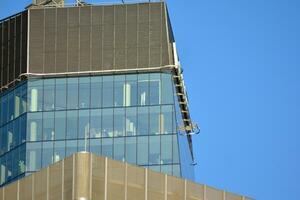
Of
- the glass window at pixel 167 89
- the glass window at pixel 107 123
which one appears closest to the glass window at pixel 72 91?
the glass window at pixel 107 123

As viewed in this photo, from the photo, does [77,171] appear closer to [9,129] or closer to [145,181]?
[145,181]

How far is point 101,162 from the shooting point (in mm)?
63625

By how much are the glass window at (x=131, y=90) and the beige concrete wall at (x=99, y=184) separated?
59676 mm

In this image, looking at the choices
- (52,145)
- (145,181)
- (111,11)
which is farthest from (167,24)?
(145,181)

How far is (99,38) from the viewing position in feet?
429

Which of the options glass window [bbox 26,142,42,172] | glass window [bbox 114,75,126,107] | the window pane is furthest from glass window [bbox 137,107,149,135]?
glass window [bbox 26,142,42,172]

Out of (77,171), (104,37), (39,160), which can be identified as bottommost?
(77,171)

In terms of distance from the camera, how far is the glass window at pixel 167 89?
128 m

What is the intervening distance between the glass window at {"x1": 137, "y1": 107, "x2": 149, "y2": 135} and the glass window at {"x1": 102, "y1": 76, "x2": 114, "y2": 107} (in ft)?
9.89

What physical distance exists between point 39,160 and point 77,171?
6590 cm

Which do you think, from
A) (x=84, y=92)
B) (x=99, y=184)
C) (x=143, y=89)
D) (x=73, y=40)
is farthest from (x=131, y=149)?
(x=99, y=184)

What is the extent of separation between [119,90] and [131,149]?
6069mm

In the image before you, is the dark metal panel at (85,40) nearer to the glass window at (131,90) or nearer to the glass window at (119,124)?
the glass window at (131,90)

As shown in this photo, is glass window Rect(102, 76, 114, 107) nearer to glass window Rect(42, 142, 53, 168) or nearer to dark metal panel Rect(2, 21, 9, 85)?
glass window Rect(42, 142, 53, 168)
